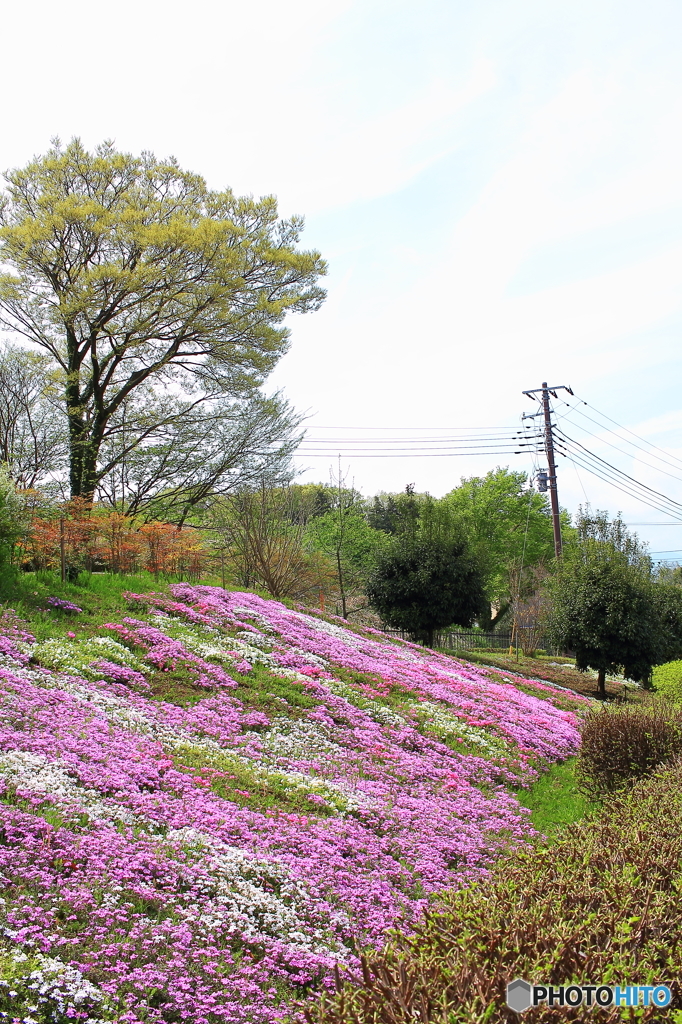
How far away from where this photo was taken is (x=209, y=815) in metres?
5.45

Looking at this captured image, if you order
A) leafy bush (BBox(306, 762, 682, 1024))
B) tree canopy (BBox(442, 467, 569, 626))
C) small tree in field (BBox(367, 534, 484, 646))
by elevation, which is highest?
tree canopy (BBox(442, 467, 569, 626))

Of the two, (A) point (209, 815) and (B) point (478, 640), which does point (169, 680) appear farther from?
(B) point (478, 640)

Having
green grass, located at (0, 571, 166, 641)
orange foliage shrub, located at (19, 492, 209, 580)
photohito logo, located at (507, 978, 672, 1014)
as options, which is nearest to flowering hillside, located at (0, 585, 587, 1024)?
green grass, located at (0, 571, 166, 641)

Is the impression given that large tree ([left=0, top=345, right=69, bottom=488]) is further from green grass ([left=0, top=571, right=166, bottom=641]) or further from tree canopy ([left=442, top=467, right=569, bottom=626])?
tree canopy ([left=442, top=467, right=569, bottom=626])

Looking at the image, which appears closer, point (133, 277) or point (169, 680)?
point (169, 680)

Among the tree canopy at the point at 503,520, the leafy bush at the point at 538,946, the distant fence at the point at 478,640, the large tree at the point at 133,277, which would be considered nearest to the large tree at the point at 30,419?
the large tree at the point at 133,277

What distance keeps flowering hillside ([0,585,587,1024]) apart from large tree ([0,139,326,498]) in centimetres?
1089

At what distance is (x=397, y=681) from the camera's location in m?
12.3

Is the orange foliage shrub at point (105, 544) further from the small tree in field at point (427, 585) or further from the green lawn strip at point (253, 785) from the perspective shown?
the small tree in field at point (427, 585)

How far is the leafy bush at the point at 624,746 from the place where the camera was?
7.89m

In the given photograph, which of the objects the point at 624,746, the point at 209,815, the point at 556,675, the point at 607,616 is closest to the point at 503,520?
the point at 556,675

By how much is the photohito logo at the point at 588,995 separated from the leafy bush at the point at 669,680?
1254 cm

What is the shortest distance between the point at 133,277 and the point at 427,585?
→ 13042 millimetres

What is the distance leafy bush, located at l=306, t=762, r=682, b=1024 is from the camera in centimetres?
231
